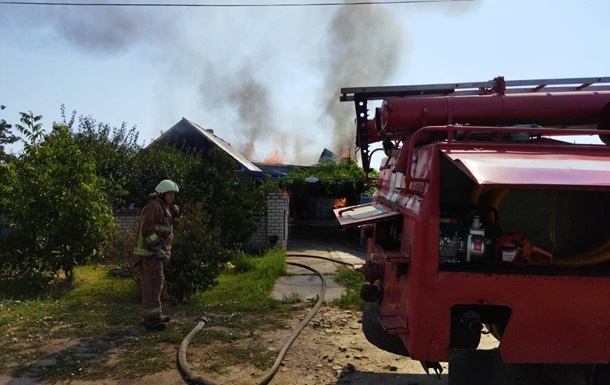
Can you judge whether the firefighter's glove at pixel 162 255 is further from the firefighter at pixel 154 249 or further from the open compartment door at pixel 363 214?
the open compartment door at pixel 363 214

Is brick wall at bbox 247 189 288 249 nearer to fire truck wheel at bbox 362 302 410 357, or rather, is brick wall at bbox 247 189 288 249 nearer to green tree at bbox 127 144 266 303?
green tree at bbox 127 144 266 303

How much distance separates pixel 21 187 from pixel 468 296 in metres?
7.20

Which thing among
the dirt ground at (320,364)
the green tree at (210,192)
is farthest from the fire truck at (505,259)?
the green tree at (210,192)

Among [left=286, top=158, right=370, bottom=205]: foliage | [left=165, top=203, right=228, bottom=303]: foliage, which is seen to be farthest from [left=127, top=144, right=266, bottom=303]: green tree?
[left=286, top=158, right=370, bottom=205]: foliage

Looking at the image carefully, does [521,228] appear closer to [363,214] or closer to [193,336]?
[363,214]

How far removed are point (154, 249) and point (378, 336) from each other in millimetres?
3098

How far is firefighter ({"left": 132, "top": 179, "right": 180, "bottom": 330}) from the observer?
5.73 metres

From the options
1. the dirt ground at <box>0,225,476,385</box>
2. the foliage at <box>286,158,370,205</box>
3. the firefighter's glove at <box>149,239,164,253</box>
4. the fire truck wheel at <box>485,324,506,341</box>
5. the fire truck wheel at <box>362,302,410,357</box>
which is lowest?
the dirt ground at <box>0,225,476,385</box>

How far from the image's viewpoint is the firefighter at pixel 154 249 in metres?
5.73

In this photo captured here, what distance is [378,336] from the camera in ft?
13.1

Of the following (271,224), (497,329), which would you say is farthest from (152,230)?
(271,224)

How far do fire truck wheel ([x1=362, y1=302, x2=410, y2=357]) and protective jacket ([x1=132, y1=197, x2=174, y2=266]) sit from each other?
2.85 metres

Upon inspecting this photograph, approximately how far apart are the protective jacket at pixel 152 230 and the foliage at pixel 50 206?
93.4 inches

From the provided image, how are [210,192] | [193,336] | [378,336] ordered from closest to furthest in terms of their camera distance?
1. [378,336]
2. [193,336]
3. [210,192]
